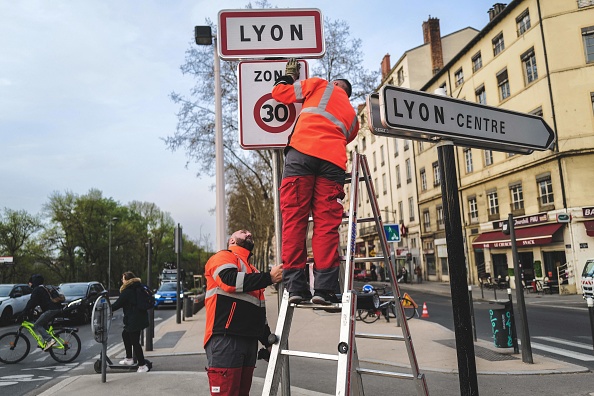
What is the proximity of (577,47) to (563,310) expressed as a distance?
14.9m

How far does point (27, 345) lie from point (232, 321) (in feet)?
27.8

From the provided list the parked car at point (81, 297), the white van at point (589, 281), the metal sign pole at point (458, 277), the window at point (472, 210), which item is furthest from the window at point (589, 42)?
the metal sign pole at point (458, 277)

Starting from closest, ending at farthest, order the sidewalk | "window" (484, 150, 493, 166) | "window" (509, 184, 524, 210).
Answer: the sidewalk
"window" (509, 184, 524, 210)
"window" (484, 150, 493, 166)

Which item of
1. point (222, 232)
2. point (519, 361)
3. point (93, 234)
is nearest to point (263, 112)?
point (222, 232)

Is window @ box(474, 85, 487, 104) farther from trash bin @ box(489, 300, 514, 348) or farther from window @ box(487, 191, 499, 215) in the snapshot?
trash bin @ box(489, 300, 514, 348)

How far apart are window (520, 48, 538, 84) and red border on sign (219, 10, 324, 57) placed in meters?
26.3

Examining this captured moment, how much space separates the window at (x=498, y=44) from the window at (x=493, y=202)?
913 cm

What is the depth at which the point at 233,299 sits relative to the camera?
4.18m

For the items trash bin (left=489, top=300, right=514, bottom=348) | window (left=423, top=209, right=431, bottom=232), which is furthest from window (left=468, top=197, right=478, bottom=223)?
trash bin (left=489, top=300, right=514, bottom=348)

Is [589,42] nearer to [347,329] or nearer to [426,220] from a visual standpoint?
[426,220]

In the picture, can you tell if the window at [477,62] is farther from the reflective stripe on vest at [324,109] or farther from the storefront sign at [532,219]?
the reflective stripe on vest at [324,109]

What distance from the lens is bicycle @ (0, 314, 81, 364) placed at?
10.2 m

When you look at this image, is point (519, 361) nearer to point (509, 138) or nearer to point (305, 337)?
point (305, 337)

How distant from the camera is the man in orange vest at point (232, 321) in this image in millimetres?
3975
